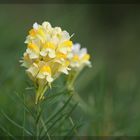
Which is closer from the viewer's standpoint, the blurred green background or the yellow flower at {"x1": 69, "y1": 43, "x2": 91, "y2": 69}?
the yellow flower at {"x1": 69, "y1": 43, "x2": 91, "y2": 69}

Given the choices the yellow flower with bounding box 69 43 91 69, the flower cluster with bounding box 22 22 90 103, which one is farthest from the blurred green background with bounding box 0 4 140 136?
the flower cluster with bounding box 22 22 90 103

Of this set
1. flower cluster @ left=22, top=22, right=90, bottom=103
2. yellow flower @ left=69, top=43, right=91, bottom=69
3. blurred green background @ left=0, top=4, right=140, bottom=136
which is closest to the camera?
flower cluster @ left=22, top=22, right=90, bottom=103

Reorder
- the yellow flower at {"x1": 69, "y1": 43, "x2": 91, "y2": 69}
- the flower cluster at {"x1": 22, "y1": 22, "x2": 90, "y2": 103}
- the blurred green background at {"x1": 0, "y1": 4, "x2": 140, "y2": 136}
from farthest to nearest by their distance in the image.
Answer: the blurred green background at {"x1": 0, "y1": 4, "x2": 140, "y2": 136} < the yellow flower at {"x1": 69, "y1": 43, "x2": 91, "y2": 69} < the flower cluster at {"x1": 22, "y1": 22, "x2": 90, "y2": 103}

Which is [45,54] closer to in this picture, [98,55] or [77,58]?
[77,58]

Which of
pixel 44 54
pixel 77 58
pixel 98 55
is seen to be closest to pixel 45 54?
pixel 44 54

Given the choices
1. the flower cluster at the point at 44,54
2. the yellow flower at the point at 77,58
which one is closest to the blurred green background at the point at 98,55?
the yellow flower at the point at 77,58

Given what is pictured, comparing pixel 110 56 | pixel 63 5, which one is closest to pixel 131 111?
pixel 110 56

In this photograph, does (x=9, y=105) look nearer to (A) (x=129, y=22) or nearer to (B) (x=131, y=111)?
(B) (x=131, y=111)

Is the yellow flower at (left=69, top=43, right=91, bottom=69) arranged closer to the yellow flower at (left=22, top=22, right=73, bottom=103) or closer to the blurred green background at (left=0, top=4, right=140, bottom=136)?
the blurred green background at (left=0, top=4, right=140, bottom=136)
